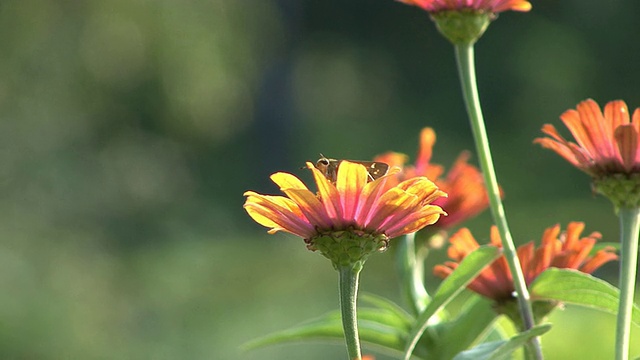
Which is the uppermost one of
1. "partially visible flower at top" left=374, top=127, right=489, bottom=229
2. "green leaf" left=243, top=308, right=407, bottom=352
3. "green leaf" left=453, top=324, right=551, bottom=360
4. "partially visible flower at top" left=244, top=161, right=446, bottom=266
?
"partially visible flower at top" left=374, top=127, right=489, bottom=229

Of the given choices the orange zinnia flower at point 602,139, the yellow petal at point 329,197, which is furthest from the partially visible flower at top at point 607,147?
the yellow petal at point 329,197

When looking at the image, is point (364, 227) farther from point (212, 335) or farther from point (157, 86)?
point (157, 86)

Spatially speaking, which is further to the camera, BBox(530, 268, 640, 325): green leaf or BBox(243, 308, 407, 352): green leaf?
BBox(243, 308, 407, 352): green leaf

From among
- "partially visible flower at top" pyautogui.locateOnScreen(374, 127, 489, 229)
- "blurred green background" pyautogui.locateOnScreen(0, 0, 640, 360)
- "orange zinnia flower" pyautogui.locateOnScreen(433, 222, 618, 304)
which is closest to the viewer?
"orange zinnia flower" pyautogui.locateOnScreen(433, 222, 618, 304)

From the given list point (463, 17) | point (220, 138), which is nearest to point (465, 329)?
point (463, 17)

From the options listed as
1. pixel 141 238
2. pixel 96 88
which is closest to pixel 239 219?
pixel 141 238

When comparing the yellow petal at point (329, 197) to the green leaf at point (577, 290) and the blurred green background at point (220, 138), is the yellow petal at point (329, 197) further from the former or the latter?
the blurred green background at point (220, 138)

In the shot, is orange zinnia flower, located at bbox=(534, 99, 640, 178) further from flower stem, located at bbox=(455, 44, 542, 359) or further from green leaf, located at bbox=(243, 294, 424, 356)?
green leaf, located at bbox=(243, 294, 424, 356)

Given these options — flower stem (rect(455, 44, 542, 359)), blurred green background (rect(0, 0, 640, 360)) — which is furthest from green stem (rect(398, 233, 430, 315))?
blurred green background (rect(0, 0, 640, 360))
